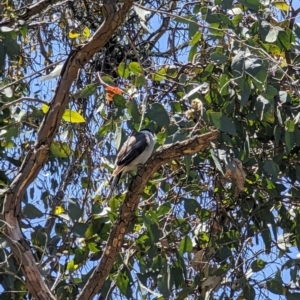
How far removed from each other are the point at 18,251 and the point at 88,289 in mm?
340

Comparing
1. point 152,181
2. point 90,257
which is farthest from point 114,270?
point 152,181

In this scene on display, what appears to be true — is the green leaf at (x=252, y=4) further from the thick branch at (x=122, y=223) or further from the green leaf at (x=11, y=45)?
the green leaf at (x=11, y=45)

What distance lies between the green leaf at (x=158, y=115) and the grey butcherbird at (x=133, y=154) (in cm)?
82

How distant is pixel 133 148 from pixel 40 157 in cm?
134

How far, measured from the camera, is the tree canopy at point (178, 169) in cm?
318

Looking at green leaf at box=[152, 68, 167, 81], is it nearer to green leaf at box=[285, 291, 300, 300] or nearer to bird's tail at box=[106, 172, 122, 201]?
bird's tail at box=[106, 172, 122, 201]

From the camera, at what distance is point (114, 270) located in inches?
140

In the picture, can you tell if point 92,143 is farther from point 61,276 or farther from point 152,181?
point 61,276

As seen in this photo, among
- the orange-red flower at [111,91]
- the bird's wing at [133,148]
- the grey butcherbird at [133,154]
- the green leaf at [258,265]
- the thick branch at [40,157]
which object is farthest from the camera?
the bird's wing at [133,148]

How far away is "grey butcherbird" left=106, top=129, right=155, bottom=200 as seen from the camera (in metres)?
4.09

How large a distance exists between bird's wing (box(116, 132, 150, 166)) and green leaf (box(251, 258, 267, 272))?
95cm

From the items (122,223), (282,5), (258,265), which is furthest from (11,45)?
(258,265)

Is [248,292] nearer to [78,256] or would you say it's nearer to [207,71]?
[78,256]

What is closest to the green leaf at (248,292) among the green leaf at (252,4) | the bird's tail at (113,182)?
the bird's tail at (113,182)
